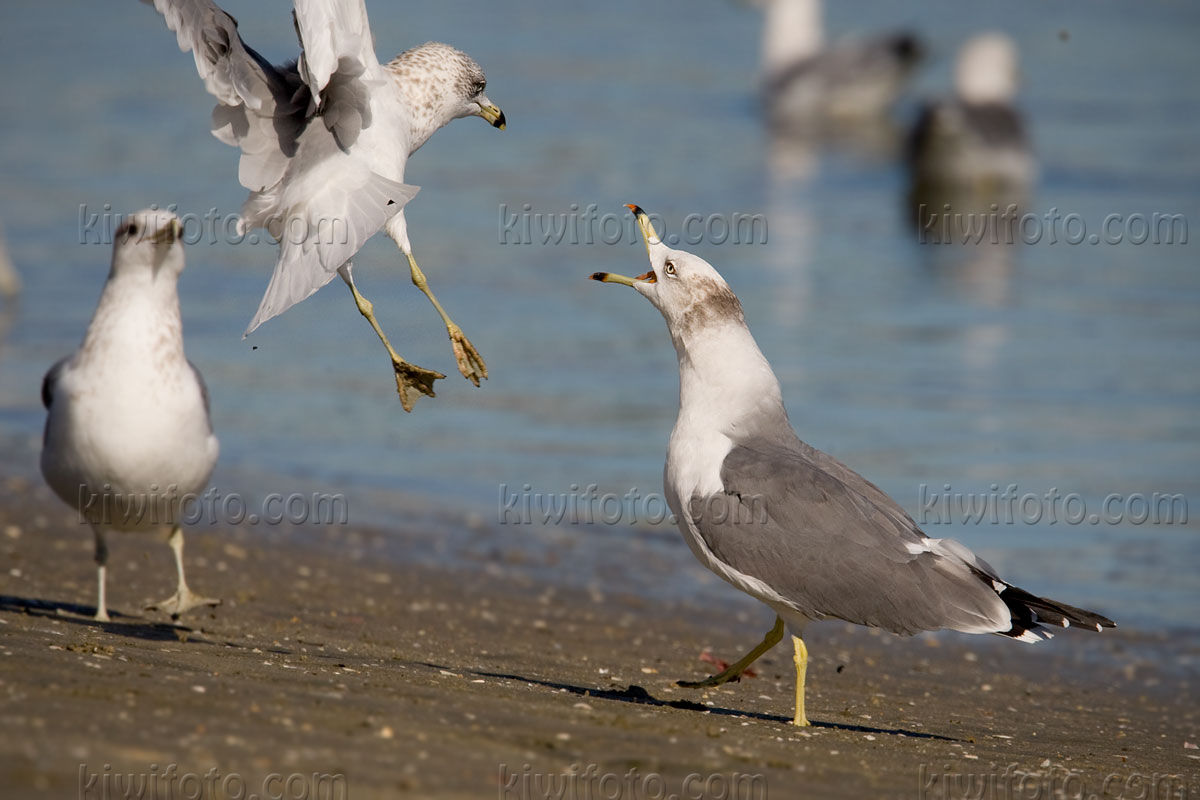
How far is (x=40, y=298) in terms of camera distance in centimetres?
1348

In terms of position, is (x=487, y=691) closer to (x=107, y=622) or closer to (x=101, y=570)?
(x=107, y=622)

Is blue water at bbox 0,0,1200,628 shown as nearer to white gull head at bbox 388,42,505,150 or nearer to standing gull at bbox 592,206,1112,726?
white gull head at bbox 388,42,505,150

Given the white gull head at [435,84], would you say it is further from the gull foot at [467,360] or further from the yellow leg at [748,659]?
the yellow leg at [748,659]

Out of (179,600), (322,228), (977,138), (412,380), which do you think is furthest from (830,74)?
(179,600)

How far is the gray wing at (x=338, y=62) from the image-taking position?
20.1 ft

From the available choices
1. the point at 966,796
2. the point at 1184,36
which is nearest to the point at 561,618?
the point at 966,796

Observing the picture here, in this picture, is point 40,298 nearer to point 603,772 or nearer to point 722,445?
point 722,445

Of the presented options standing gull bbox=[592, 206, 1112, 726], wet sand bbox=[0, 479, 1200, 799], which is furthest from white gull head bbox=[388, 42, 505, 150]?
wet sand bbox=[0, 479, 1200, 799]

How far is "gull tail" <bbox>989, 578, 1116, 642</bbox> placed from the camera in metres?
5.12

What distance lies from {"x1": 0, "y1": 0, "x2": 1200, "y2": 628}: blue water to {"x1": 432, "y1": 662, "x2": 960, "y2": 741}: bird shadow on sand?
2.82 metres

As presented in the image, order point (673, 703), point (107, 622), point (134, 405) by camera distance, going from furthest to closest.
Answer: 1. point (107, 622)
2. point (134, 405)
3. point (673, 703)

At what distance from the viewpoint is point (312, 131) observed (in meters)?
6.46

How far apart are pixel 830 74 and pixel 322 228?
20057 millimetres

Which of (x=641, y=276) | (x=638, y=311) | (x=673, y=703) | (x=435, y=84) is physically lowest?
(x=673, y=703)
